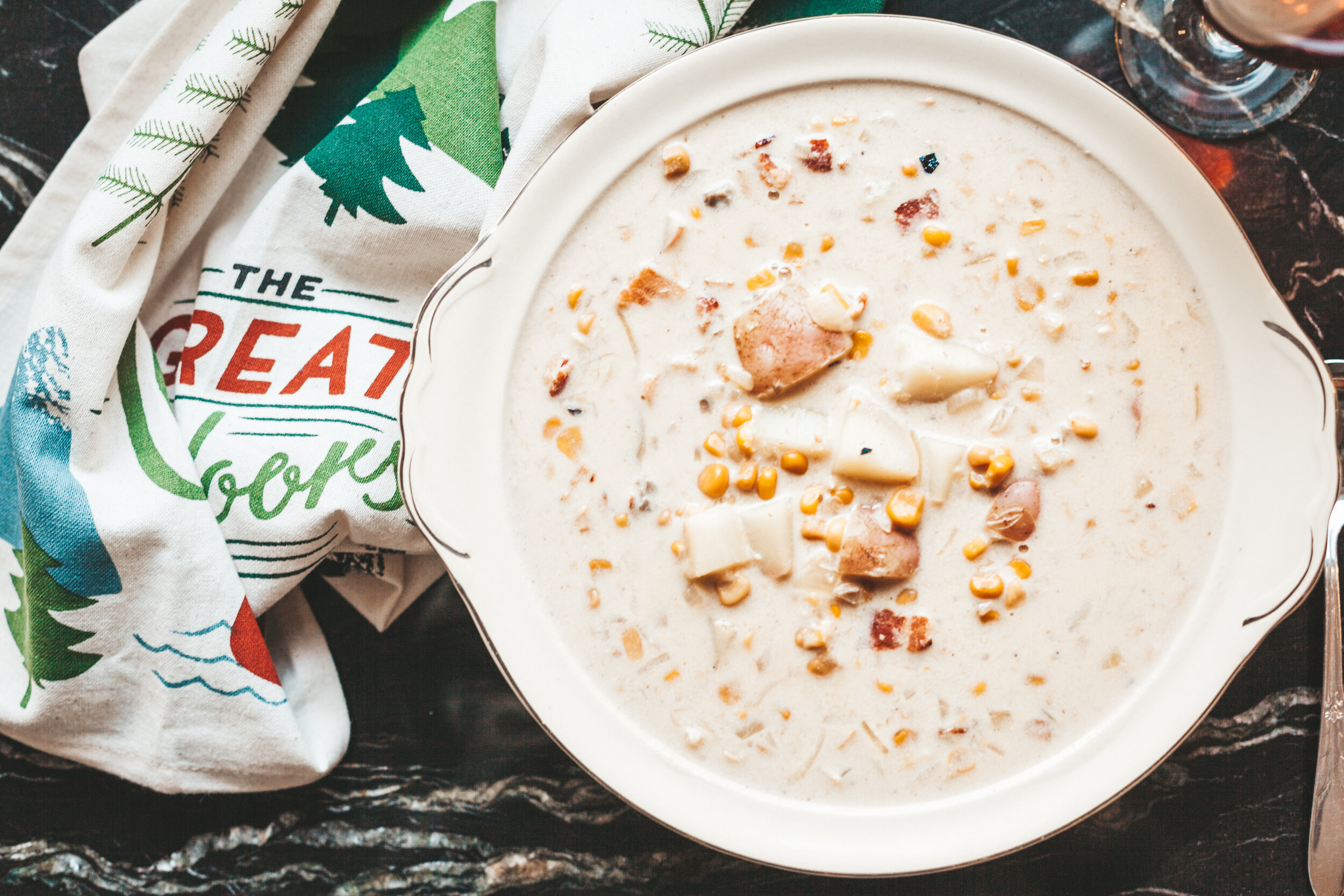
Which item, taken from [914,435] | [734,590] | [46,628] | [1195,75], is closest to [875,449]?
[914,435]

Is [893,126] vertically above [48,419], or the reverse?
[893,126]

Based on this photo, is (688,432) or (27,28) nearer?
(688,432)

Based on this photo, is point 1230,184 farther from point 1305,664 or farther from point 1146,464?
point 1305,664

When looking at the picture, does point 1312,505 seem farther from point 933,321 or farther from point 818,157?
point 818,157

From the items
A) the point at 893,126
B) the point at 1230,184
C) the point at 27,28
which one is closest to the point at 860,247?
the point at 893,126

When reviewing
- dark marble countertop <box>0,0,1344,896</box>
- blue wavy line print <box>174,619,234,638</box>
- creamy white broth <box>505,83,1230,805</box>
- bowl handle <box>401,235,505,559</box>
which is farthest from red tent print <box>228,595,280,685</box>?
creamy white broth <box>505,83,1230,805</box>

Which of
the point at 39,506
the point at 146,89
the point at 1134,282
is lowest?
the point at 39,506
